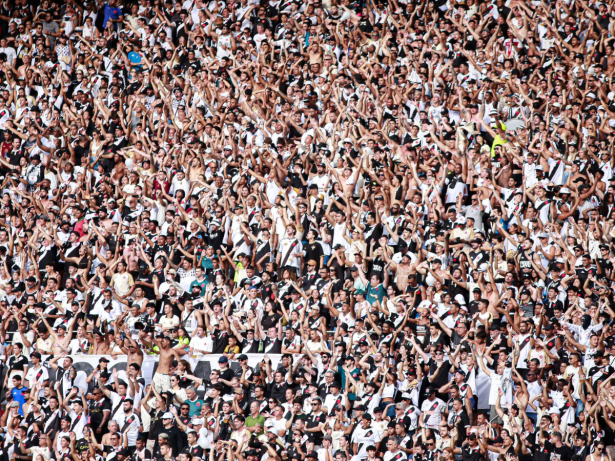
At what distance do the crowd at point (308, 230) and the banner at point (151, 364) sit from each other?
5 centimetres

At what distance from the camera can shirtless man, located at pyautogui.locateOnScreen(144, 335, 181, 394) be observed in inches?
692

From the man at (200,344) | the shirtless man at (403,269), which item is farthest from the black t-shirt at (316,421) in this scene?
the shirtless man at (403,269)

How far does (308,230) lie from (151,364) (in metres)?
3.93

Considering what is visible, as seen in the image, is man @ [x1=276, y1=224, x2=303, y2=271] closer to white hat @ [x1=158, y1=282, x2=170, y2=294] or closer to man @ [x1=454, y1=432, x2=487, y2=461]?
white hat @ [x1=158, y1=282, x2=170, y2=294]

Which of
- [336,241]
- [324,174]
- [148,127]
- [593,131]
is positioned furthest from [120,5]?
[593,131]

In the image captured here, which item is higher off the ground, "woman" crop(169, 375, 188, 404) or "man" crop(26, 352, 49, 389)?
"woman" crop(169, 375, 188, 404)

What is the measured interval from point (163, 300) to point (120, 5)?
9837mm

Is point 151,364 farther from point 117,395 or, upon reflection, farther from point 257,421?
point 257,421

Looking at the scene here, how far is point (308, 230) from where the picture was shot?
65.0ft

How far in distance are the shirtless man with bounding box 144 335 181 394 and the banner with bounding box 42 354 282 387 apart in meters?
0.17

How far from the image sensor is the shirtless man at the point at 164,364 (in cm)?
1758

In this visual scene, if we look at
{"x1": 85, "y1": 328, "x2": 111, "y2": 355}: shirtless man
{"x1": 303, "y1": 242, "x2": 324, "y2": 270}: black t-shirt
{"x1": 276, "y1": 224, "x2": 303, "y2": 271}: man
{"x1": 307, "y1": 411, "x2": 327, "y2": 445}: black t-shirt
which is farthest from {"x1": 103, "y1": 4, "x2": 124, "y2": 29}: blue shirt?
{"x1": 307, "y1": 411, "x2": 327, "y2": 445}: black t-shirt

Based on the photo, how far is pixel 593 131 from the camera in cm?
2002

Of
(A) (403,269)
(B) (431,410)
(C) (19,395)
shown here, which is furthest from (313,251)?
Answer: (C) (19,395)
